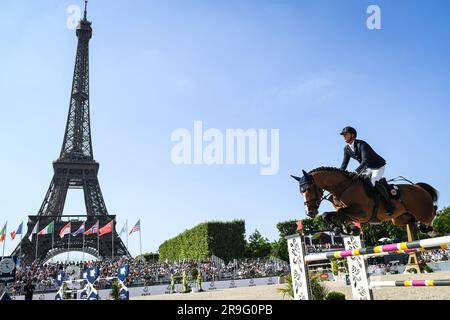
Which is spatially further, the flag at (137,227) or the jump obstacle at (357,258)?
the flag at (137,227)

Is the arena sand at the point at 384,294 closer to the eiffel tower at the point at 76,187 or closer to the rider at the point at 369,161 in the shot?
the rider at the point at 369,161

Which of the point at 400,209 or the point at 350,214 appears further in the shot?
the point at 400,209

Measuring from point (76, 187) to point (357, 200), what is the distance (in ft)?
178

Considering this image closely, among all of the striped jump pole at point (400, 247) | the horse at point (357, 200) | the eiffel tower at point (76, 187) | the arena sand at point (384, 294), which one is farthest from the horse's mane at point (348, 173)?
the eiffel tower at point (76, 187)

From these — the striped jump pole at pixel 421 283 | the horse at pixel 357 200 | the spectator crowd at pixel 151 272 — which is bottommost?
the spectator crowd at pixel 151 272

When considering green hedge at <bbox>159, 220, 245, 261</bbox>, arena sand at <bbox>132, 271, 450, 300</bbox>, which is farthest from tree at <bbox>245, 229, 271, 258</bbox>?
arena sand at <bbox>132, 271, 450, 300</bbox>

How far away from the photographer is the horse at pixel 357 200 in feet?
16.5

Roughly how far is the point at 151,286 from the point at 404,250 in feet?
68.5

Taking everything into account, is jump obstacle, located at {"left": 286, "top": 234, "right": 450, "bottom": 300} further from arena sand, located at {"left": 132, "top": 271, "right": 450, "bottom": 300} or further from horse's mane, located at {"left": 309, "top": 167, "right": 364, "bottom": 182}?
arena sand, located at {"left": 132, "top": 271, "right": 450, "bottom": 300}

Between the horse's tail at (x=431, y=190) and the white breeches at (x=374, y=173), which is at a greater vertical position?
the white breeches at (x=374, y=173)

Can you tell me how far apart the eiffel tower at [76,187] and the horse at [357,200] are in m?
42.7

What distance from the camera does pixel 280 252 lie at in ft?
169
